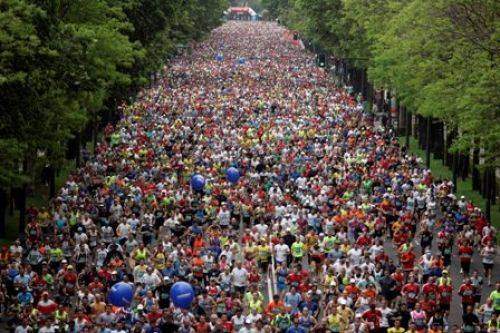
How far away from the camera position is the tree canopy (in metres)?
35.8

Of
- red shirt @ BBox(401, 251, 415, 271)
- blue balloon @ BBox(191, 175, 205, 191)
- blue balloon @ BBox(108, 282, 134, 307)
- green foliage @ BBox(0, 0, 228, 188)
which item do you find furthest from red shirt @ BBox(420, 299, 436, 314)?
blue balloon @ BBox(191, 175, 205, 191)

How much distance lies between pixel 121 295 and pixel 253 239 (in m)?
6.86

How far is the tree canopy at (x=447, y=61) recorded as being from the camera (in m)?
35.8

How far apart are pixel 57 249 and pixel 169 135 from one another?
27119 mm

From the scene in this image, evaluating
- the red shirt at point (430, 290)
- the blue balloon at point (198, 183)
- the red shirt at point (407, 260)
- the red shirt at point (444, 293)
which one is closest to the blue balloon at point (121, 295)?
the red shirt at point (430, 290)

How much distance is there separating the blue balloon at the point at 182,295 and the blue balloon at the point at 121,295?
3.22 feet

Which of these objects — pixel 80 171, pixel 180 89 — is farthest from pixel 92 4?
pixel 180 89

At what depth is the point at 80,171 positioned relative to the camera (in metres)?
47.4

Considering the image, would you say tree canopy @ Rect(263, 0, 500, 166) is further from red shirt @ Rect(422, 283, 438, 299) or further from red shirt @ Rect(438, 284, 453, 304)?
red shirt @ Rect(422, 283, 438, 299)

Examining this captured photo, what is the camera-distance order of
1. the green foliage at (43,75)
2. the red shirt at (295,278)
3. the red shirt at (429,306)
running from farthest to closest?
the green foliage at (43,75) → the red shirt at (295,278) → the red shirt at (429,306)

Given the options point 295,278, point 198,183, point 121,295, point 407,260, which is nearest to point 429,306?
point 295,278

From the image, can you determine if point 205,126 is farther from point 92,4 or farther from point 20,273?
point 20,273

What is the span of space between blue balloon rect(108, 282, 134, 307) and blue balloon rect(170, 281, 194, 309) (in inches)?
38.7

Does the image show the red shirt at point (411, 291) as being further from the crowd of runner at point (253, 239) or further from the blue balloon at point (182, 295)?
the blue balloon at point (182, 295)
